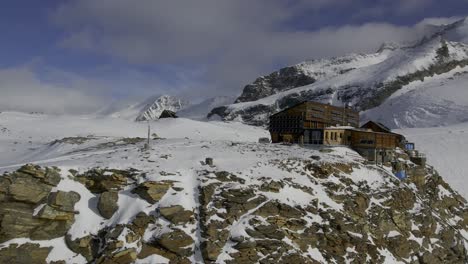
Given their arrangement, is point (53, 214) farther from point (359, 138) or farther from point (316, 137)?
point (359, 138)

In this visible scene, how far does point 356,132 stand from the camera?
52.1 metres

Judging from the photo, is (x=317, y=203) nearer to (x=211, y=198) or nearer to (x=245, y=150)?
(x=211, y=198)

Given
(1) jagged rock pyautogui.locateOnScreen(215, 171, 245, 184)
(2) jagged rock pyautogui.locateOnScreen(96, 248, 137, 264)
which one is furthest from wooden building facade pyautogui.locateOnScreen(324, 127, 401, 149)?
(2) jagged rock pyautogui.locateOnScreen(96, 248, 137, 264)

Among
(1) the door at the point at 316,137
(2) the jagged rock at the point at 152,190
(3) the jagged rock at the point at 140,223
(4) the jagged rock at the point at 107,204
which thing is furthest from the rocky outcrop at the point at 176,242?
(1) the door at the point at 316,137

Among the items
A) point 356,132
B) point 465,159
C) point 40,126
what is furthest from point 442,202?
point 40,126

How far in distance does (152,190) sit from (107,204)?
3.16 m

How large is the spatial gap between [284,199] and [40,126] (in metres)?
61.9

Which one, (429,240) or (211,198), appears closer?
(211,198)

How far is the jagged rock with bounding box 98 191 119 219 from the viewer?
29.5m

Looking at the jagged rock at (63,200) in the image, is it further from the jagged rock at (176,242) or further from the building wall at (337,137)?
the building wall at (337,137)

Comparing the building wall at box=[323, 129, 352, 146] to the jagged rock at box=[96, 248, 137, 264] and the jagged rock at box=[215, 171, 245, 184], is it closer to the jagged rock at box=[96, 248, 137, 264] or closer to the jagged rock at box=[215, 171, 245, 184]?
the jagged rock at box=[215, 171, 245, 184]

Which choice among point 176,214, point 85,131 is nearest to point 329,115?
point 176,214

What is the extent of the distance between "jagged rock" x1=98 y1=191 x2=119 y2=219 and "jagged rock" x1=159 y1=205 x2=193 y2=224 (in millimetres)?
3383

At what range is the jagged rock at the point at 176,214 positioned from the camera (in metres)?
29.0
